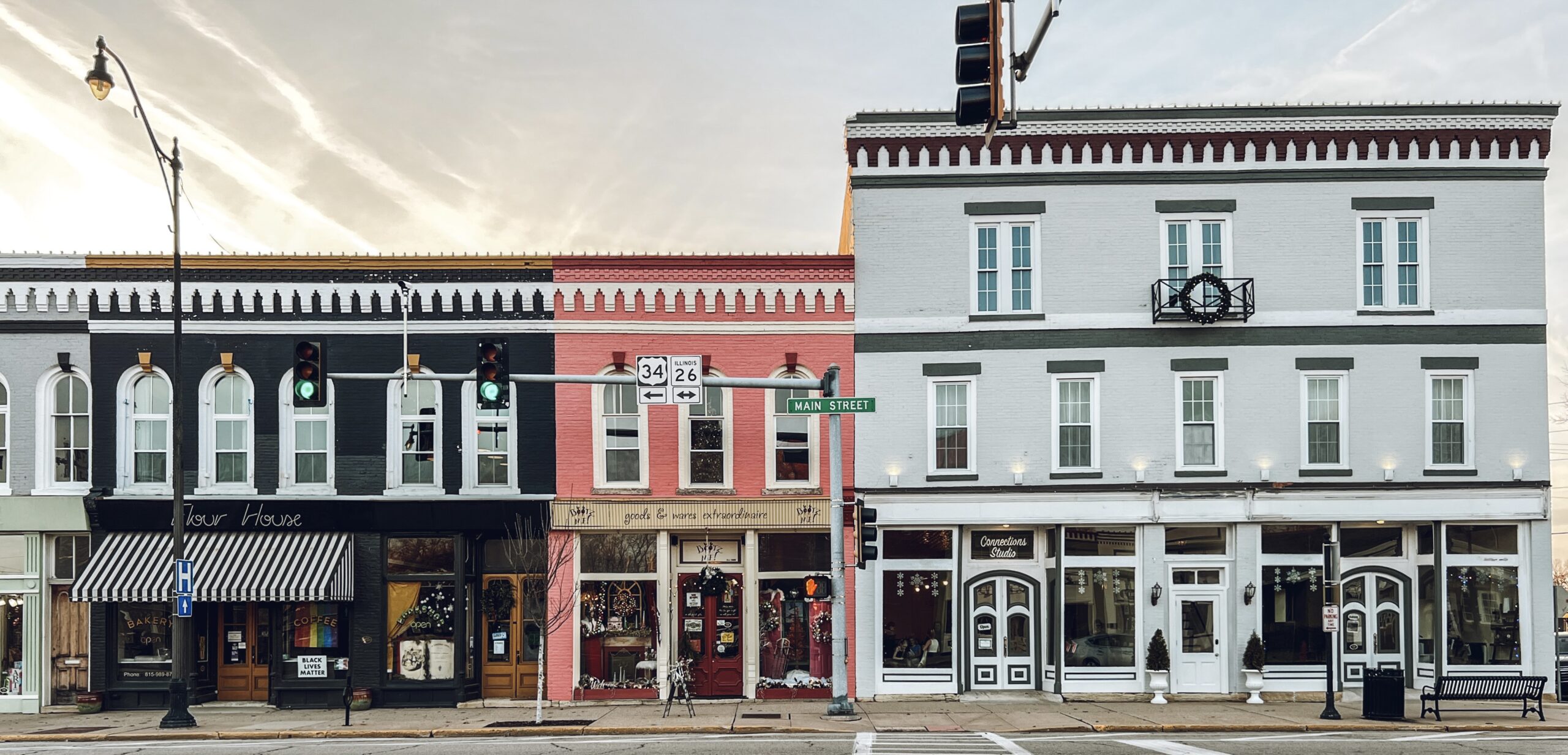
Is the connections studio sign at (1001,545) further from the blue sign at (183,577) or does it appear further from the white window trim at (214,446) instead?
the blue sign at (183,577)

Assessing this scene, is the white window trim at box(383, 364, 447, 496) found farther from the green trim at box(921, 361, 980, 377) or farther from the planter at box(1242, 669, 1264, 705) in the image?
the planter at box(1242, 669, 1264, 705)

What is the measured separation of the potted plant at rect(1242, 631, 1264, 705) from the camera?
20.5m

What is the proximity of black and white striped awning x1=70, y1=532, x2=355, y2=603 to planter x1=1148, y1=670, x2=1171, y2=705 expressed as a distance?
51.3ft

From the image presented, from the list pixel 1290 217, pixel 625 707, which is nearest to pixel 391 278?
pixel 625 707

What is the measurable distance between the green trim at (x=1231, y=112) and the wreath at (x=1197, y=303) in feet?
11.0

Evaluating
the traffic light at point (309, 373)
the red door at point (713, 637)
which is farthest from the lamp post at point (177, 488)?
the red door at point (713, 637)

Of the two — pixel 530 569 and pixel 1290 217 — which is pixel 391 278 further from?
pixel 1290 217

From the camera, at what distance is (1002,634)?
70.4 ft

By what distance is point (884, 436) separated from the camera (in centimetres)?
2158

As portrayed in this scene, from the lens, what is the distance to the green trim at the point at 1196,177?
21.5m

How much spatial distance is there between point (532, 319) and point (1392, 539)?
17.9 m

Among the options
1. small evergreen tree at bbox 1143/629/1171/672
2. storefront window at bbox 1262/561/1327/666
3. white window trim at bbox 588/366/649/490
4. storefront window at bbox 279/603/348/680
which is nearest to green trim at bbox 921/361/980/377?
white window trim at bbox 588/366/649/490

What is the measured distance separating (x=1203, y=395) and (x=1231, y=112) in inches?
228

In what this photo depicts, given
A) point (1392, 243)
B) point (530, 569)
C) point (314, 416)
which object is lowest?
point (530, 569)
